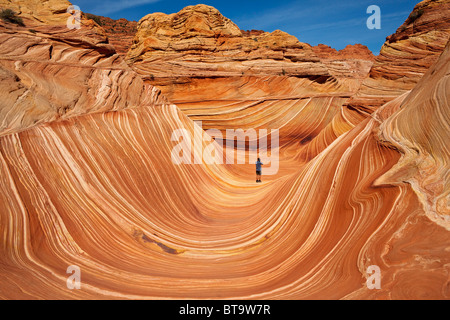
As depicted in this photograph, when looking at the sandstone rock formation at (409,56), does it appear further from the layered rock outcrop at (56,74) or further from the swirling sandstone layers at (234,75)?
the layered rock outcrop at (56,74)

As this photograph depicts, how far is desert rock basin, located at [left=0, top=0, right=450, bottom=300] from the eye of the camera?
10.2 ft

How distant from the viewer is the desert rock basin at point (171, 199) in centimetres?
312

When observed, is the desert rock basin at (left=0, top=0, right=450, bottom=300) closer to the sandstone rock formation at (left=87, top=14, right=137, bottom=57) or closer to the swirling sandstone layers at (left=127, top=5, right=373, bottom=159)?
the swirling sandstone layers at (left=127, top=5, right=373, bottom=159)

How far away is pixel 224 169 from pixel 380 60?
8292 millimetres

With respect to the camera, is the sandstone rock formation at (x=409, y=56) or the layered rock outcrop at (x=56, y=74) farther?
the sandstone rock formation at (x=409, y=56)

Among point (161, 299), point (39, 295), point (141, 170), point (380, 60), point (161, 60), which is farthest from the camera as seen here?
point (161, 60)

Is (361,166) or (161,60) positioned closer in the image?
(361,166)

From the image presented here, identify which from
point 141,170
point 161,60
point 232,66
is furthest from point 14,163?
point 232,66

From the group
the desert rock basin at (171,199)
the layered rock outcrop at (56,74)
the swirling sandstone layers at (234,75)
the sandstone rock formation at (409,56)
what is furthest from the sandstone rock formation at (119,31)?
the sandstone rock formation at (409,56)

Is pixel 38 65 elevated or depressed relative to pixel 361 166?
elevated

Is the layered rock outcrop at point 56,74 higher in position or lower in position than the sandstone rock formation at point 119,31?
lower

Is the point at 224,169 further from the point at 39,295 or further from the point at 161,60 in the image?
the point at 161,60

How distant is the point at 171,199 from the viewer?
607 centimetres

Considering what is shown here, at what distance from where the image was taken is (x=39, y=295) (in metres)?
2.80
